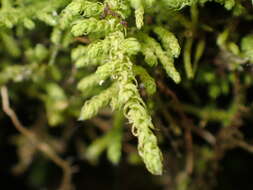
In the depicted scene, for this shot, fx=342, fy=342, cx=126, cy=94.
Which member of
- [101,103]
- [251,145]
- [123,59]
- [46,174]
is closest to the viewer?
[123,59]

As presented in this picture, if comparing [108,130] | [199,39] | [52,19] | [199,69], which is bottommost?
[108,130]

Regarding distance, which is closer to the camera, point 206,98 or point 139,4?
point 139,4

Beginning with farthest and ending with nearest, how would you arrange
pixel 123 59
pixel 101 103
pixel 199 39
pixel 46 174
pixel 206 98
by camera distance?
1. pixel 46 174
2. pixel 206 98
3. pixel 199 39
4. pixel 101 103
5. pixel 123 59

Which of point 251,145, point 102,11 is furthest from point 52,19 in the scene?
point 251,145

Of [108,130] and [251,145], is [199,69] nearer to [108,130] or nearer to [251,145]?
[251,145]

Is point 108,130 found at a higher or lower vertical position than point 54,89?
lower

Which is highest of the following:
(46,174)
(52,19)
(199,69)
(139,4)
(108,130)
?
(139,4)

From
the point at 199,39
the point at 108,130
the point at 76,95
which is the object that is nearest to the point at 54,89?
the point at 76,95

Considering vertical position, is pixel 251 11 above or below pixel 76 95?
above

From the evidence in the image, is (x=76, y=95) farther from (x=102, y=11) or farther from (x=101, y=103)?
(x=102, y=11)
